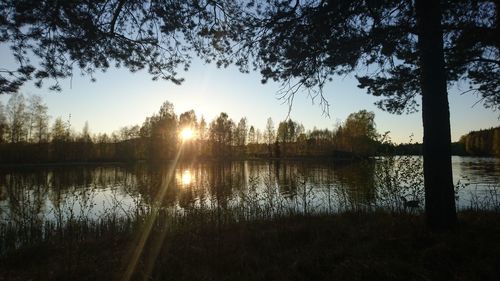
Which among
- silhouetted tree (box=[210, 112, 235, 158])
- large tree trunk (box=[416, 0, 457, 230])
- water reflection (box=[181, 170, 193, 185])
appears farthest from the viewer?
silhouetted tree (box=[210, 112, 235, 158])

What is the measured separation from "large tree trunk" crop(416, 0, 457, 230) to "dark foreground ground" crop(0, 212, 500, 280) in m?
0.41

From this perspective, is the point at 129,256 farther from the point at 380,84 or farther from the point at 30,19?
the point at 380,84

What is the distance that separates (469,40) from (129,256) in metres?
8.05

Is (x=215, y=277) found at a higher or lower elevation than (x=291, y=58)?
lower

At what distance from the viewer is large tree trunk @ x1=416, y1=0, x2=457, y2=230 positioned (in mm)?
5398

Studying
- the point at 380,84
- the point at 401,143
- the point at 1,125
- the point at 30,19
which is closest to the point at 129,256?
the point at 30,19

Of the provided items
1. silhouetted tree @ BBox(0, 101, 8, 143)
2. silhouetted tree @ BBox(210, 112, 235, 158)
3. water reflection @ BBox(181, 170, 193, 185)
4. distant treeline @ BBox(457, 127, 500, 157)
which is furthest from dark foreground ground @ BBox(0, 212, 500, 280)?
distant treeline @ BBox(457, 127, 500, 157)

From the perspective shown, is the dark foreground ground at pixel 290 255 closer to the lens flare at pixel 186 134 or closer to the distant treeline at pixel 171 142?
the distant treeline at pixel 171 142

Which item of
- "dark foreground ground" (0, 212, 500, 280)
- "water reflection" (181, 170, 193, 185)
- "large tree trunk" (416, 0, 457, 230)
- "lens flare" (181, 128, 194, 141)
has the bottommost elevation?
"water reflection" (181, 170, 193, 185)

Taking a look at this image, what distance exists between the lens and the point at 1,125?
4466cm

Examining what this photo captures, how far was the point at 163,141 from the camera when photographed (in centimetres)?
6194

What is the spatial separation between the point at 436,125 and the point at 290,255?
3.53 m

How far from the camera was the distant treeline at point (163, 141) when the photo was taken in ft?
164

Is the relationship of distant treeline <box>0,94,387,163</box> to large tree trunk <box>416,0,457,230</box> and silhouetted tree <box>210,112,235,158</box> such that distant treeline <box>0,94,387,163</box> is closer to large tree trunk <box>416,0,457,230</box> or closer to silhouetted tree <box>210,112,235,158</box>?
silhouetted tree <box>210,112,235,158</box>
